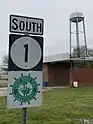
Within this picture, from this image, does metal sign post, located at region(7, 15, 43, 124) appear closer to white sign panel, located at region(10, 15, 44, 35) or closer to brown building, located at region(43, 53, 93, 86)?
white sign panel, located at region(10, 15, 44, 35)

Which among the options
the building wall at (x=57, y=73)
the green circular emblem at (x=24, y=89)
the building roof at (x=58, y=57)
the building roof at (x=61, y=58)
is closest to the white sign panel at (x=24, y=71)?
the green circular emblem at (x=24, y=89)

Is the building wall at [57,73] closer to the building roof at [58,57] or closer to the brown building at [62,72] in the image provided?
the brown building at [62,72]

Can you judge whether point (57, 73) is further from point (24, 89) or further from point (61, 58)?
point (24, 89)

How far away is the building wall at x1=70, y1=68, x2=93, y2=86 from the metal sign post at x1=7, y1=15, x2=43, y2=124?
38.8 metres

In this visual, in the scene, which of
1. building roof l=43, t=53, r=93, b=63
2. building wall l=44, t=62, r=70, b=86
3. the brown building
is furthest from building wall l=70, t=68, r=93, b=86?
building wall l=44, t=62, r=70, b=86

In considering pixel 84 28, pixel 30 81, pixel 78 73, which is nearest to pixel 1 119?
pixel 30 81

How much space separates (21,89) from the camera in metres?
3.73

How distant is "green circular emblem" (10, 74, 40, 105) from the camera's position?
370cm

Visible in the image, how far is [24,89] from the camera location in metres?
3.74

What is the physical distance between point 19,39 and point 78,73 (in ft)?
130

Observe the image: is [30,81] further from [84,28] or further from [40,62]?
[84,28]

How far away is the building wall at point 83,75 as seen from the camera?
42.7 meters

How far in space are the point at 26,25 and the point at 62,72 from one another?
4529cm

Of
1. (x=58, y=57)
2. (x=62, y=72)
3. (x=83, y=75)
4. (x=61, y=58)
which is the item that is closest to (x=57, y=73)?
(x=62, y=72)
